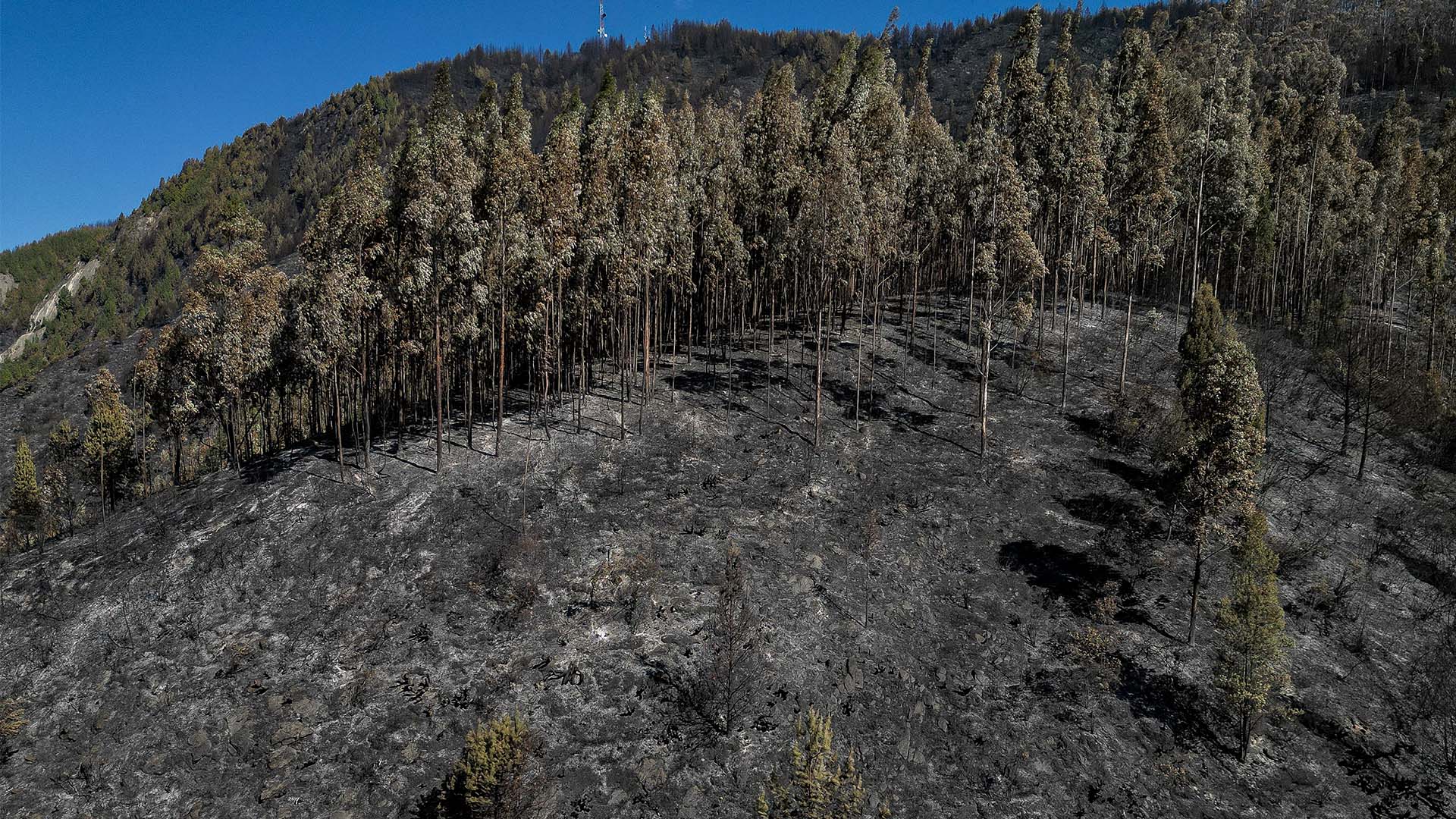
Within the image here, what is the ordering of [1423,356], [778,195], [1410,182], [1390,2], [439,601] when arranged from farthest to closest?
[1390,2] < [1410,182] < [1423,356] < [778,195] < [439,601]

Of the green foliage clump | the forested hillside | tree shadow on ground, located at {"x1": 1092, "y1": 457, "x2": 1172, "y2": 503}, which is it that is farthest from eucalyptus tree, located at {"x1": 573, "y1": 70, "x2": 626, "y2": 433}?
tree shadow on ground, located at {"x1": 1092, "y1": 457, "x2": 1172, "y2": 503}

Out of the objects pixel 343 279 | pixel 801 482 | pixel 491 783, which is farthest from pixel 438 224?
pixel 491 783

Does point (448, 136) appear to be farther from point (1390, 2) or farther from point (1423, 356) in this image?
point (1390, 2)

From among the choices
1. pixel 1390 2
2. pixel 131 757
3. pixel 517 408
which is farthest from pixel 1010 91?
pixel 1390 2

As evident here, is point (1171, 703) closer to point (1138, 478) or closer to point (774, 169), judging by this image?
point (1138, 478)

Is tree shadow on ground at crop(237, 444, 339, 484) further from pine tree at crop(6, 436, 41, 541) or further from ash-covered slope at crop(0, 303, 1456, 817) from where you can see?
pine tree at crop(6, 436, 41, 541)
